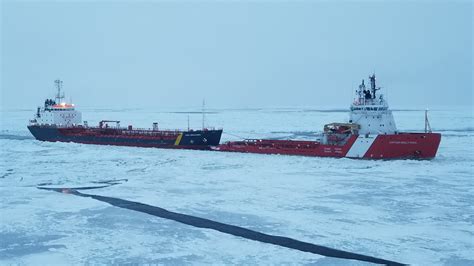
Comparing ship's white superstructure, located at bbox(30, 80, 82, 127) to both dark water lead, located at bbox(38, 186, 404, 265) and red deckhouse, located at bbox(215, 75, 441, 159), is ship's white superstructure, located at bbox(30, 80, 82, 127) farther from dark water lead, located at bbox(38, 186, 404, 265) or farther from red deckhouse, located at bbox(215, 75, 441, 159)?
dark water lead, located at bbox(38, 186, 404, 265)

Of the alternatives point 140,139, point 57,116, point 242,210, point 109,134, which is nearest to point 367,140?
point 242,210

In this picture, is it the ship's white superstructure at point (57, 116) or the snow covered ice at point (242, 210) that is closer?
the snow covered ice at point (242, 210)

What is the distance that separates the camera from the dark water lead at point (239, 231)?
752 centimetres

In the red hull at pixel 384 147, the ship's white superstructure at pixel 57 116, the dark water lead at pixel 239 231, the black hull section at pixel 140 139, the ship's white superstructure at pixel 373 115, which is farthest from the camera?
the ship's white superstructure at pixel 57 116

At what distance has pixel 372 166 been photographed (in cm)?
1777

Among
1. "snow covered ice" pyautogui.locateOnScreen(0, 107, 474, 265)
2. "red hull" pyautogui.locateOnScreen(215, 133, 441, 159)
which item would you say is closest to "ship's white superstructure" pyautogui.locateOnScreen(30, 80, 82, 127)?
"snow covered ice" pyautogui.locateOnScreen(0, 107, 474, 265)

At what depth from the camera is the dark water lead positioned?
7520mm

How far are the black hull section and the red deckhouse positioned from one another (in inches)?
71.9

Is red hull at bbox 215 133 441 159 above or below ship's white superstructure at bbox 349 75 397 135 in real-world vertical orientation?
below

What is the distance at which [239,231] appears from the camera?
8.91 m

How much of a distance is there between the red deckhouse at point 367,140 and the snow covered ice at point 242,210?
0.89m

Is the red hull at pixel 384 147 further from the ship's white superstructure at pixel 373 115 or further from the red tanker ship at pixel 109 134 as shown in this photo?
the red tanker ship at pixel 109 134

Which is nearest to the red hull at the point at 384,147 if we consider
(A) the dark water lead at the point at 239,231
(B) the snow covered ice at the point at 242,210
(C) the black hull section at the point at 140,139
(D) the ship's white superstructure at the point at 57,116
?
(B) the snow covered ice at the point at 242,210

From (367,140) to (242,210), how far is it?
431 inches
